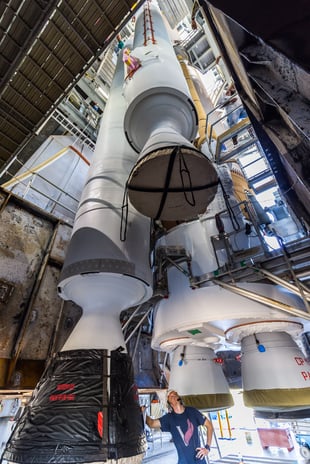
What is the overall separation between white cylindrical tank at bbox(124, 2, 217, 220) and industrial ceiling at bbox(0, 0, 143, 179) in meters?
0.84

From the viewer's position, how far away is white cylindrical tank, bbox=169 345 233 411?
3018mm

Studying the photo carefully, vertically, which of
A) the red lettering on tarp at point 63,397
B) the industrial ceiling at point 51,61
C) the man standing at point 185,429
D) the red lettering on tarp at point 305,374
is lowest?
the man standing at point 185,429

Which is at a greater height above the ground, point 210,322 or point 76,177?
point 76,177

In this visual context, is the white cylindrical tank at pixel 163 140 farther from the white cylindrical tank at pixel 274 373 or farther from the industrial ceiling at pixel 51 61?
the white cylindrical tank at pixel 274 373

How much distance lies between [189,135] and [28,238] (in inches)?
115

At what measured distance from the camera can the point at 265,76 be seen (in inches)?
41.4

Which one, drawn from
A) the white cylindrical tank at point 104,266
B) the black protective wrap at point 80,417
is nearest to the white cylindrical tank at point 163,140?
the white cylindrical tank at point 104,266

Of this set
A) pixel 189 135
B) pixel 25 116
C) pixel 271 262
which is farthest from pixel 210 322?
pixel 25 116

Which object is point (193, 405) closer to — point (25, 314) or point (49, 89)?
point (25, 314)

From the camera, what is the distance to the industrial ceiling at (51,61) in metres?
3.86

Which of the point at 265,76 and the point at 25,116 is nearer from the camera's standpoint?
the point at 265,76

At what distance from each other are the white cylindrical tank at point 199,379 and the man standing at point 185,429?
1.21 feet

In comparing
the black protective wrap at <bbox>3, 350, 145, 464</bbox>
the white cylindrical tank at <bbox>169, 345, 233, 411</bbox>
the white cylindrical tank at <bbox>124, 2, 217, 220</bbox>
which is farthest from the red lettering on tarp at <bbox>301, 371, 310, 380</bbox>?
the white cylindrical tank at <bbox>124, 2, 217, 220</bbox>

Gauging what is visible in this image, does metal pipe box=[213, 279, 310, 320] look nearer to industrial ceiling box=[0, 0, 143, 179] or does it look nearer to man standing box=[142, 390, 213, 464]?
man standing box=[142, 390, 213, 464]
